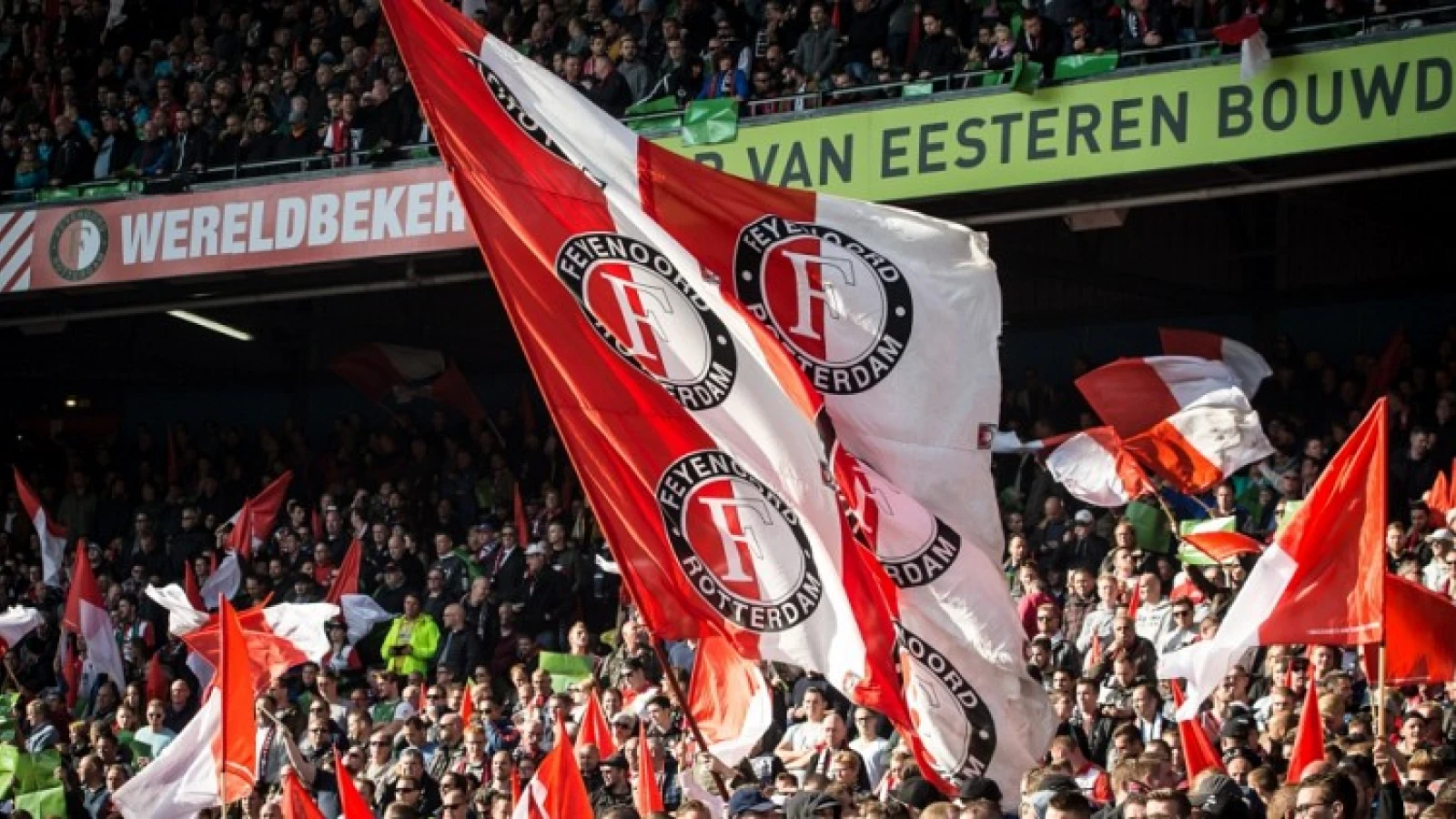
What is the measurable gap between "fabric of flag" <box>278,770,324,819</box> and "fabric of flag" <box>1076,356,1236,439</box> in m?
6.80

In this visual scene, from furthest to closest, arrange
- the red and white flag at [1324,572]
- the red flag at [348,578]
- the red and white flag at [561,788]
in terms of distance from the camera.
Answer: the red flag at [348,578], the red and white flag at [561,788], the red and white flag at [1324,572]

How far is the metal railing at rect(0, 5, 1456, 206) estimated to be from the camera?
55.9 ft

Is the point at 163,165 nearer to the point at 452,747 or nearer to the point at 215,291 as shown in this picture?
the point at 215,291

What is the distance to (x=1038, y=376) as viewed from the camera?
20.5 meters

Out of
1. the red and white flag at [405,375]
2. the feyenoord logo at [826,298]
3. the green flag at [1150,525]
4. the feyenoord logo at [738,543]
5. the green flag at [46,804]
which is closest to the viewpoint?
the feyenoord logo at [738,543]

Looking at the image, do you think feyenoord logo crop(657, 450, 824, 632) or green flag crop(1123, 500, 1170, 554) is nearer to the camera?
feyenoord logo crop(657, 450, 824, 632)

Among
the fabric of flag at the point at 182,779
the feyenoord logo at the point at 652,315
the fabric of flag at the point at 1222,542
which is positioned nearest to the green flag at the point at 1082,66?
the fabric of flag at the point at 1222,542

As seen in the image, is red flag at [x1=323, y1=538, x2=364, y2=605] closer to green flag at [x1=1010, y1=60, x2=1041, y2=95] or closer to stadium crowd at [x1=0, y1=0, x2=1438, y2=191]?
stadium crowd at [x1=0, y1=0, x2=1438, y2=191]

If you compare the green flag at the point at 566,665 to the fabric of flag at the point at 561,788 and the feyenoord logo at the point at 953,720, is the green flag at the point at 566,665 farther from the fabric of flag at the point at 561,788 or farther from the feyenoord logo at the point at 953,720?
the feyenoord logo at the point at 953,720

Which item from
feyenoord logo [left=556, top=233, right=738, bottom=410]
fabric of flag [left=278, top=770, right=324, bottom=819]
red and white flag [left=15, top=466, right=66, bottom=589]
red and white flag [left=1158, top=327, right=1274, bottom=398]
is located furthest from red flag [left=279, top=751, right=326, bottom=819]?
red and white flag [left=15, top=466, right=66, bottom=589]

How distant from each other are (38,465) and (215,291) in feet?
21.0

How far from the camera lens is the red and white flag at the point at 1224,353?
18.6 metres

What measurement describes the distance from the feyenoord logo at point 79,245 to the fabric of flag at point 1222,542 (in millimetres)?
11589

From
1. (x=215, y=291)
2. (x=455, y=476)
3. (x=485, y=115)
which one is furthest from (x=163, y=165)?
(x=485, y=115)
